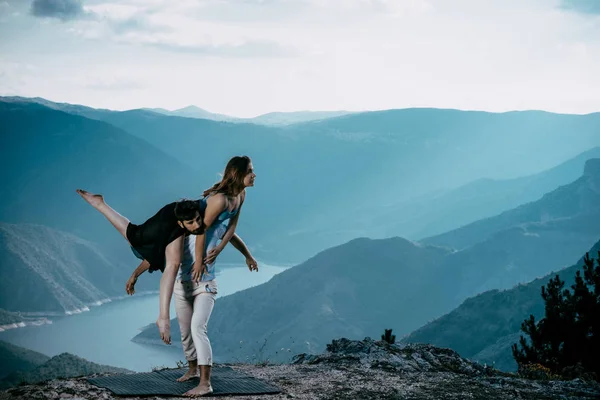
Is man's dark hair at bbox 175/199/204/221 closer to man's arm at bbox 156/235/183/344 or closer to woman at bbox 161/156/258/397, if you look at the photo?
woman at bbox 161/156/258/397

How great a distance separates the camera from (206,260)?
7898mm

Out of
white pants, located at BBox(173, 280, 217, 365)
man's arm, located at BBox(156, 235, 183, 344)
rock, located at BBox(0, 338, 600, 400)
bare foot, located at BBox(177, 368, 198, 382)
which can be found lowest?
rock, located at BBox(0, 338, 600, 400)

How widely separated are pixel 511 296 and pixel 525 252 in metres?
53.1

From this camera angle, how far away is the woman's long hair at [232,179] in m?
7.86

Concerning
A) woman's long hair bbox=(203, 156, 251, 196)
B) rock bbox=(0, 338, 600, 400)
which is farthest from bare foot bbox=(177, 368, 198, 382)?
woman's long hair bbox=(203, 156, 251, 196)

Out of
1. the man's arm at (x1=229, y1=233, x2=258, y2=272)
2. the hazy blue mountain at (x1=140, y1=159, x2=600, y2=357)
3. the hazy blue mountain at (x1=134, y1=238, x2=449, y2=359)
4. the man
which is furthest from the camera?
the hazy blue mountain at (x1=140, y1=159, x2=600, y2=357)

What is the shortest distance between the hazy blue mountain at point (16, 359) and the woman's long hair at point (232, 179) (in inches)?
3254

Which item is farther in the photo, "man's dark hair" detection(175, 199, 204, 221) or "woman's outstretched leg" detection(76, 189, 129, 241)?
"woman's outstretched leg" detection(76, 189, 129, 241)

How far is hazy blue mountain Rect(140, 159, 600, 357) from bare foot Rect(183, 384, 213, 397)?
11440cm

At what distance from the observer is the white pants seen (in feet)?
26.4

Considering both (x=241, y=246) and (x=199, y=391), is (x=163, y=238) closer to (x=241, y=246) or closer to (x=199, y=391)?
(x=241, y=246)

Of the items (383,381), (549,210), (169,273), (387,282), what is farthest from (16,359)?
(549,210)

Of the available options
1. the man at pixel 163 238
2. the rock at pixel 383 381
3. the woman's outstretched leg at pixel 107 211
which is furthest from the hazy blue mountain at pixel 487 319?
the woman's outstretched leg at pixel 107 211

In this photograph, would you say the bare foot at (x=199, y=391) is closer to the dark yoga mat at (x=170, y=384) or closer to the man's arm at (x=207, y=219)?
the dark yoga mat at (x=170, y=384)
